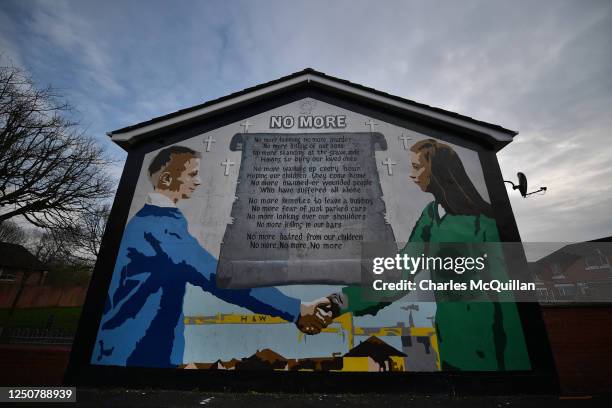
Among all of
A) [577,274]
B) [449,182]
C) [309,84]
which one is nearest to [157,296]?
[309,84]

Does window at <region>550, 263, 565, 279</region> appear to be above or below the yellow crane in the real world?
above

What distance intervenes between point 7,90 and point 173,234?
355 inches

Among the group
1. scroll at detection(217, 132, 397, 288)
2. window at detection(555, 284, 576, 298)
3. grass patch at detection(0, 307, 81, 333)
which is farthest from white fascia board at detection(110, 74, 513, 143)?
window at detection(555, 284, 576, 298)

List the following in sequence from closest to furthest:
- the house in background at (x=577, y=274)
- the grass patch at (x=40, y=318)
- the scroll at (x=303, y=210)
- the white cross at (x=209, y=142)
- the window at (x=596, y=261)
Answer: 1. the scroll at (x=303, y=210)
2. the white cross at (x=209, y=142)
3. the grass patch at (x=40, y=318)
4. the house in background at (x=577, y=274)
5. the window at (x=596, y=261)

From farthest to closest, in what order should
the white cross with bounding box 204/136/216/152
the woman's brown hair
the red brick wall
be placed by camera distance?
the white cross with bounding box 204/136/216/152
the woman's brown hair
the red brick wall

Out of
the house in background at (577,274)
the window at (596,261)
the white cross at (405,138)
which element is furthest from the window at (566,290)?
the white cross at (405,138)

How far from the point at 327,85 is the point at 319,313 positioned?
6.14 meters

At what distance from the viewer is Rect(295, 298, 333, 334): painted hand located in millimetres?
5445

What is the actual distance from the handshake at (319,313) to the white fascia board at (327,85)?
5284 mm

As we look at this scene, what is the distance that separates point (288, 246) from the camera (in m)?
6.05

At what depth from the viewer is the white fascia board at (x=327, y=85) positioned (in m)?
6.96

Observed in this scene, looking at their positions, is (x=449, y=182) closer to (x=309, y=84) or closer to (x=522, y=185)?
(x=522, y=185)

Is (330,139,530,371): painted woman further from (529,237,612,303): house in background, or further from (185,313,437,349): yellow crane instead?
(529,237,612,303): house in background

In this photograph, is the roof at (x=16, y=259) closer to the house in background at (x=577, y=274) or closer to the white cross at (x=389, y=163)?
the white cross at (x=389, y=163)
